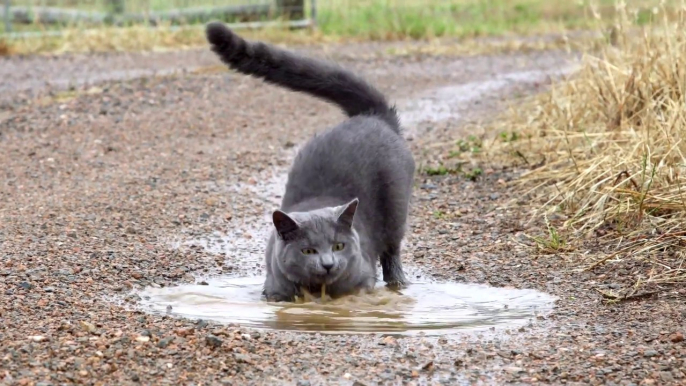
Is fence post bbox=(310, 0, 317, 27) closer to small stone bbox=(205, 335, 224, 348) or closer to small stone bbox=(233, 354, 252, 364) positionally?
small stone bbox=(205, 335, 224, 348)

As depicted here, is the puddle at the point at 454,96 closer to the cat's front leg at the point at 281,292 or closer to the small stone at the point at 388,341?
the cat's front leg at the point at 281,292

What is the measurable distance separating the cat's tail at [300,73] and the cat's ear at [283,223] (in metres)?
1.04

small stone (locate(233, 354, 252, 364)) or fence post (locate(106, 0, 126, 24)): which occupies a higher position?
fence post (locate(106, 0, 126, 24))

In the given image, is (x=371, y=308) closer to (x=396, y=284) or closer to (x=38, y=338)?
(x=396, y=284)

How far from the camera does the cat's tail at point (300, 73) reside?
540 centimetres

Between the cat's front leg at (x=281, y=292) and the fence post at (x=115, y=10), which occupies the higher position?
the fence post at (x=115, y=10)

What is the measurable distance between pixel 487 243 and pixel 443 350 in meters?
1.89

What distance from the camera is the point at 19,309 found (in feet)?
13.6

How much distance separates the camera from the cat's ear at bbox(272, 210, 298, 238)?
15.7ft

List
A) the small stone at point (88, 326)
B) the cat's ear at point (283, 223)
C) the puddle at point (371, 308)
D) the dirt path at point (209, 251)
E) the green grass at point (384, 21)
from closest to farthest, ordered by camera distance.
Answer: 1. the dirt path at point (209, 251)
2. the small stone at point (88, 326)
3. the puddle at point (371, 308)
4. the cat's ear at point (283, 223)
5. the green grass at point (384, 21)

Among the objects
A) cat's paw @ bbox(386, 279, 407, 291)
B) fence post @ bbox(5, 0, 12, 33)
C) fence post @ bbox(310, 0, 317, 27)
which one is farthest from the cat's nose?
fence post @ bbox(310, 0, 317, 27)

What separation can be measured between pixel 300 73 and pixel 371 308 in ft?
4.76

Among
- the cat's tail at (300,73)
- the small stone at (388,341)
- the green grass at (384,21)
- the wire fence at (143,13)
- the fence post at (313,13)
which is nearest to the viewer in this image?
the small stone at (388,341)

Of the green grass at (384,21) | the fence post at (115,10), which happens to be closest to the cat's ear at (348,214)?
the green grass at (384,21)
